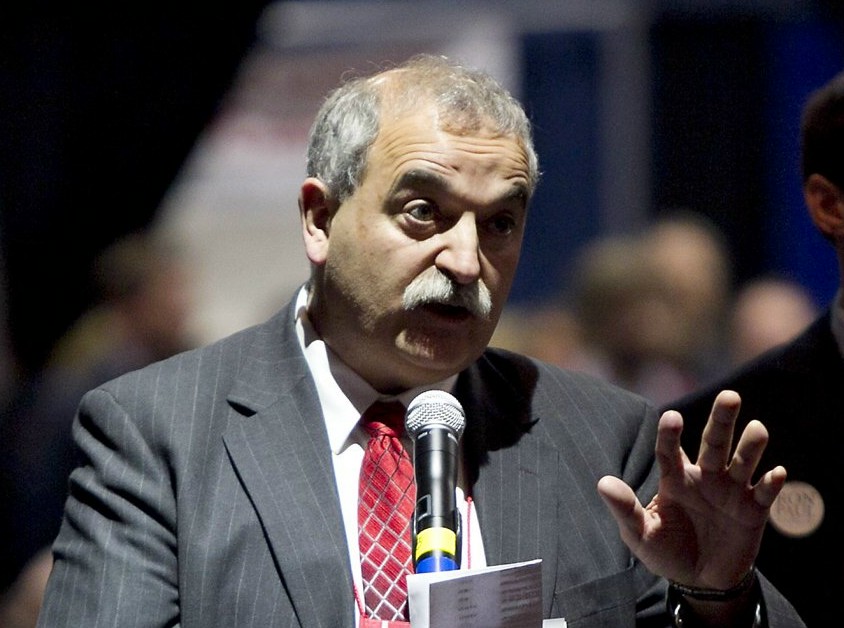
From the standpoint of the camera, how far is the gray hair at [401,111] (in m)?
3.33

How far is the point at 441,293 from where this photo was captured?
3225 millimetres

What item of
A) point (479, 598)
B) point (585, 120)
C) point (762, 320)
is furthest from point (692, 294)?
point (479, 598)

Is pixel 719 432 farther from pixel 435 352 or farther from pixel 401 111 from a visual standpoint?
pixel 401 111

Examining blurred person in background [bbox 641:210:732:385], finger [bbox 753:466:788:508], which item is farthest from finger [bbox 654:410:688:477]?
blurred person in background [bbox 641:210:732:385]

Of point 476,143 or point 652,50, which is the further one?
point 652,50

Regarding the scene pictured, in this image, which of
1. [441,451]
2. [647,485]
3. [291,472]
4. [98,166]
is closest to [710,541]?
[647,485]

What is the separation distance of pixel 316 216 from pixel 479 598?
0.99 meters

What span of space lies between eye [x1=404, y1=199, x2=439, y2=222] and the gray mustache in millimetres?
108

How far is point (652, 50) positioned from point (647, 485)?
6.70m

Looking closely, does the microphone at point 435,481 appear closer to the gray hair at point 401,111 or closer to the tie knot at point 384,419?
the tie knot at point 384,419

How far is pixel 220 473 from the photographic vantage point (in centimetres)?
317

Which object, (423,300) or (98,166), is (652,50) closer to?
(98,166)

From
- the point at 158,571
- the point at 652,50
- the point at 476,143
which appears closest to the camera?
the point at 158,571

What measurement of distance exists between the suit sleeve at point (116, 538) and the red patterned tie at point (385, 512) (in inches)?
14.6
